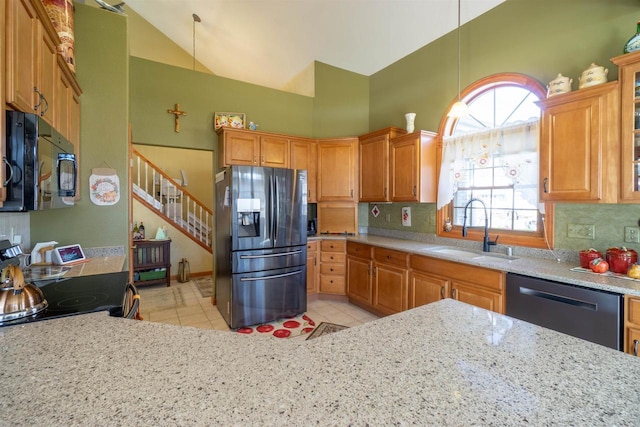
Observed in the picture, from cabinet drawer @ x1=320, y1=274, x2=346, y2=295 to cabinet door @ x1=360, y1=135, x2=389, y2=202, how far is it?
1165mm

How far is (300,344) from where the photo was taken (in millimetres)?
887

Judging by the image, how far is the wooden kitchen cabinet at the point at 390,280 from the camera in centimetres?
313

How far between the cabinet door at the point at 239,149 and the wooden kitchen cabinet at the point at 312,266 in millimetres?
1352

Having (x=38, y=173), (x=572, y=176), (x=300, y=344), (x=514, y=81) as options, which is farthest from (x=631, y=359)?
(x=514, y=81)

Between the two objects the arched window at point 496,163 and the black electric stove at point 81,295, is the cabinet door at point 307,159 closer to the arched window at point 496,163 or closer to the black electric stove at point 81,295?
the arched window at point 496,163

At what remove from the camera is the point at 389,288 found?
10.8 ft

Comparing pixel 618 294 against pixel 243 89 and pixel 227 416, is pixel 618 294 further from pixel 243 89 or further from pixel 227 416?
pixel 243 89

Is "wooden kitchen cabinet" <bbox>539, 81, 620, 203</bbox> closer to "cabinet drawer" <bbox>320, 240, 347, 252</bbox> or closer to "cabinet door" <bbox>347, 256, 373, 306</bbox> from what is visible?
"cabinet door" <bbox>347, 256, 373, 306</bbox>

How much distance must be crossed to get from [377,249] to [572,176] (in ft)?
6.32

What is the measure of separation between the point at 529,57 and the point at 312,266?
3275 mm

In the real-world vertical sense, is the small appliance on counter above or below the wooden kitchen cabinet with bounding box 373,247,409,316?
above

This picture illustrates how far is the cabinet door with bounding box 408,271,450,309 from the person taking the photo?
2.73 meters

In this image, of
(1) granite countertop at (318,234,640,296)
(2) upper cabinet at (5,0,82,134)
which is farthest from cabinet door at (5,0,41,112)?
(1) granite countertop at (318,234,640,296)

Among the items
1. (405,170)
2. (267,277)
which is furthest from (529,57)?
(267,277)
